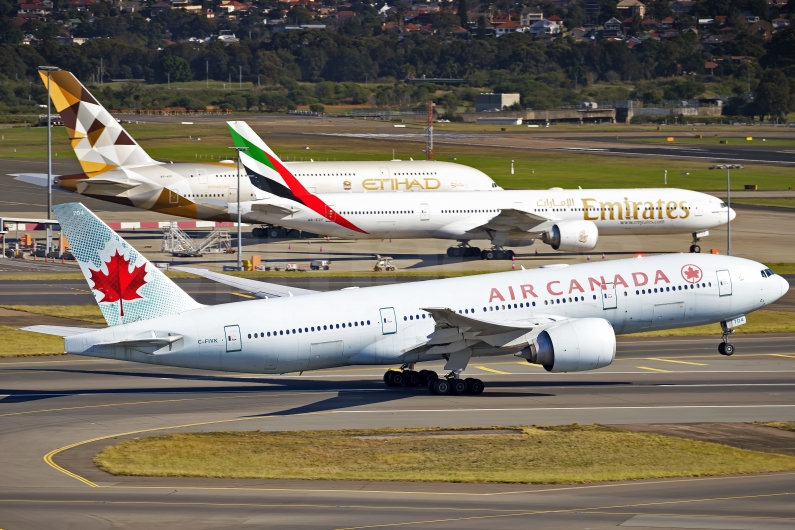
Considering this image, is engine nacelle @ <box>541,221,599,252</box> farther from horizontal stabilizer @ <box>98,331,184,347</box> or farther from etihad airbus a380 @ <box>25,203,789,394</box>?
horizontal stabilizer @ <box>98,331,184,347</box>

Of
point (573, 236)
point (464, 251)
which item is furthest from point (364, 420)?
point (464, 251)

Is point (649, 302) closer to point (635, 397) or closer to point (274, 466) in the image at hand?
point (635, 397)

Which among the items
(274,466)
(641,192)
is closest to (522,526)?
(274,466)

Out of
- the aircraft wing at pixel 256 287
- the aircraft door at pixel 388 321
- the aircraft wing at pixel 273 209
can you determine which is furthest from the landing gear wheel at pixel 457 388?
the aircraft wing at pixel 273 209

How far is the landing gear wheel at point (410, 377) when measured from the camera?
164ft

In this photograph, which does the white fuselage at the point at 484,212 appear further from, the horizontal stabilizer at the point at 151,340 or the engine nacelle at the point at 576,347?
the horizontal stabilizer at the point at 151,340

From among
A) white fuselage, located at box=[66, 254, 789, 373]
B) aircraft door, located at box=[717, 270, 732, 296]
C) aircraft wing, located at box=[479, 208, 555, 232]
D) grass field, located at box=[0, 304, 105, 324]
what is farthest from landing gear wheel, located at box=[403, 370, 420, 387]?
aircraft wing, located at box=[479, 208, 555, 232]

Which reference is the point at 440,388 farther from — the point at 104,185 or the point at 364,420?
Answer: the point at 104,185

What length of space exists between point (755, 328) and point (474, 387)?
77.4ft

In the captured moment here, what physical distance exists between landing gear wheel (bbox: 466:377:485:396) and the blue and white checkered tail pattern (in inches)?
488

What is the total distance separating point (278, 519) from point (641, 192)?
6777 centimetres

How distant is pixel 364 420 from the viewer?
4425 centimetres

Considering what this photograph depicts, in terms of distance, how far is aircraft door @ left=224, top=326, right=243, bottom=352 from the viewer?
147ft

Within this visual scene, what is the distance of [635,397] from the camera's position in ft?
159
